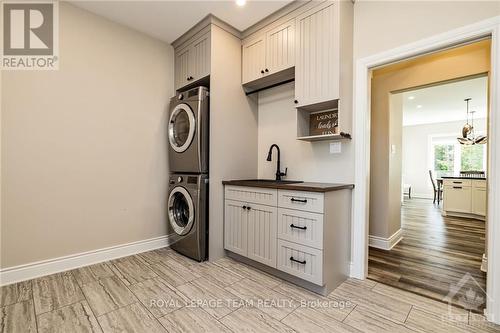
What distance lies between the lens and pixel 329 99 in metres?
1.95

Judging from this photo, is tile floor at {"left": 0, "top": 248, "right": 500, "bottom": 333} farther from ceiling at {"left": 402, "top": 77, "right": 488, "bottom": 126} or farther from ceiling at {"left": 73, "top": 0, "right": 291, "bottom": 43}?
ceiling at {"left": 402, "top": 77, "right": 488, "bottom": 126}

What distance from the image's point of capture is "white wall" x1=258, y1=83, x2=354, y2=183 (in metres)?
2.18

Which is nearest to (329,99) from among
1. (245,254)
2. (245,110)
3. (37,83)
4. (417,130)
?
(245,110)

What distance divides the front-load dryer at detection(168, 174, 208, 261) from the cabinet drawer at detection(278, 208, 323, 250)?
0.86 metres

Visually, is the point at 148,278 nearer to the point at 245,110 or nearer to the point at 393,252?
the point at 245,110

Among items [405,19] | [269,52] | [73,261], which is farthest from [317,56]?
[73,261]

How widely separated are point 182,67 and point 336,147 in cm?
206

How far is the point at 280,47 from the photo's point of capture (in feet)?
7.45

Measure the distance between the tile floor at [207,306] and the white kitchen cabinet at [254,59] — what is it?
81.4 inches

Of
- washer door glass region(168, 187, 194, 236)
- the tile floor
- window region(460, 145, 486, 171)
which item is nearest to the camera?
Result: the tile floor

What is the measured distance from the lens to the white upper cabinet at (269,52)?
7.22 ft

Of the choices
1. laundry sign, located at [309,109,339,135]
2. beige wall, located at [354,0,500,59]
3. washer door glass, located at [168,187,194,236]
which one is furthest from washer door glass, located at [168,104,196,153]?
beige wall, located at [354,0,500,59]

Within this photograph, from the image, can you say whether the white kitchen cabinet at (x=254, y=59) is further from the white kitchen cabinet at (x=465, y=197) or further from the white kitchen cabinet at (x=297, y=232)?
the white kitchen cabinet at (x=465, y=197)

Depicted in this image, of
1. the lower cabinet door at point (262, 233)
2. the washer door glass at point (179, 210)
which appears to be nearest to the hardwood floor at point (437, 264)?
the lower cabinet door at point (262, 233)
